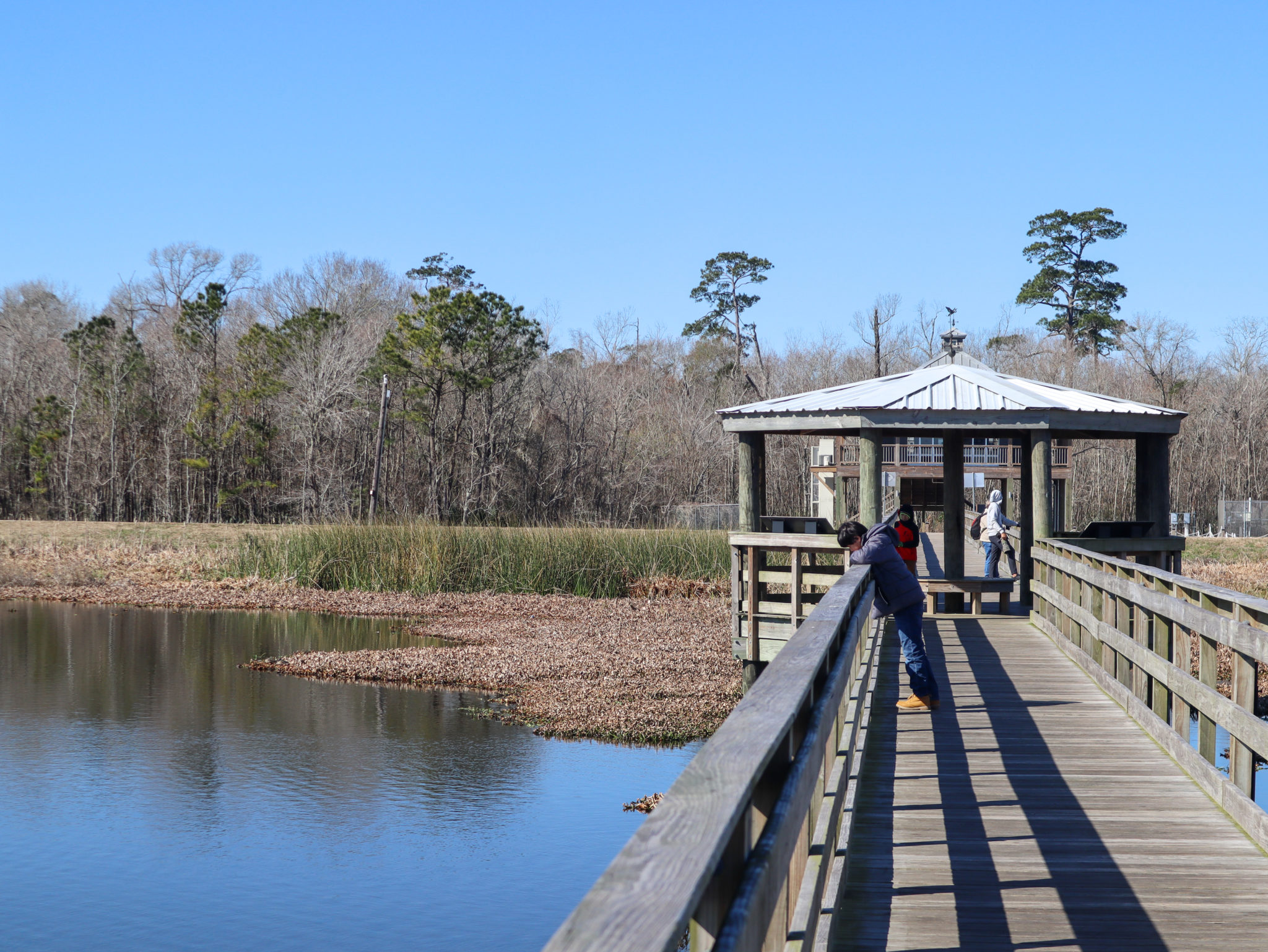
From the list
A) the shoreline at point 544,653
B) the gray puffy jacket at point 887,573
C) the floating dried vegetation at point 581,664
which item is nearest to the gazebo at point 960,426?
the floating dried vegetation at point 581,664

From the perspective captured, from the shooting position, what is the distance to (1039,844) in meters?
5.12

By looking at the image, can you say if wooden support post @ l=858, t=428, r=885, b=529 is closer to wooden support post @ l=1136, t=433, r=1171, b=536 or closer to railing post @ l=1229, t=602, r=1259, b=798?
wooden support post @ l=1136, t=433, r=1171, b=536

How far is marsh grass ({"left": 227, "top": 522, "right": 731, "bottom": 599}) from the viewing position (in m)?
27.3

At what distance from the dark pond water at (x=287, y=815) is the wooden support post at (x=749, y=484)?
2993mm

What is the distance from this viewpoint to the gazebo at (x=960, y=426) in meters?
13.2

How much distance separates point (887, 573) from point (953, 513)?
23.0 feet

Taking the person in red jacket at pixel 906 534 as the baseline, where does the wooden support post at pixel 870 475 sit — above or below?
above

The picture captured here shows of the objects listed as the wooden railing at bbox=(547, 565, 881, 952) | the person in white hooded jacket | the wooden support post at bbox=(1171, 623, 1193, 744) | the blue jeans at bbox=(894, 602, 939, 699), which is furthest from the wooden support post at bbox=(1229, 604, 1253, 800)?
the person in white hooded jacket

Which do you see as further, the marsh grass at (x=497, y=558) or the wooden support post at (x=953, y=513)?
the marsh grass at (x=497, y=558)

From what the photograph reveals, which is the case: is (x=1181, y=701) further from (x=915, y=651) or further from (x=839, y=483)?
(x=839, y=483)

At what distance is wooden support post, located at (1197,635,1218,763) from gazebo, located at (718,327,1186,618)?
6792 mm

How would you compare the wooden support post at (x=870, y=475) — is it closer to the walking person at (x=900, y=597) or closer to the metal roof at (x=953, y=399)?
the metal roof at (x=953, y=399)

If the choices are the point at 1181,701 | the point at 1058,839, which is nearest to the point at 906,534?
the point at 1181,701

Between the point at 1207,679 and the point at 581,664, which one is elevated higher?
the point at 1207,679
